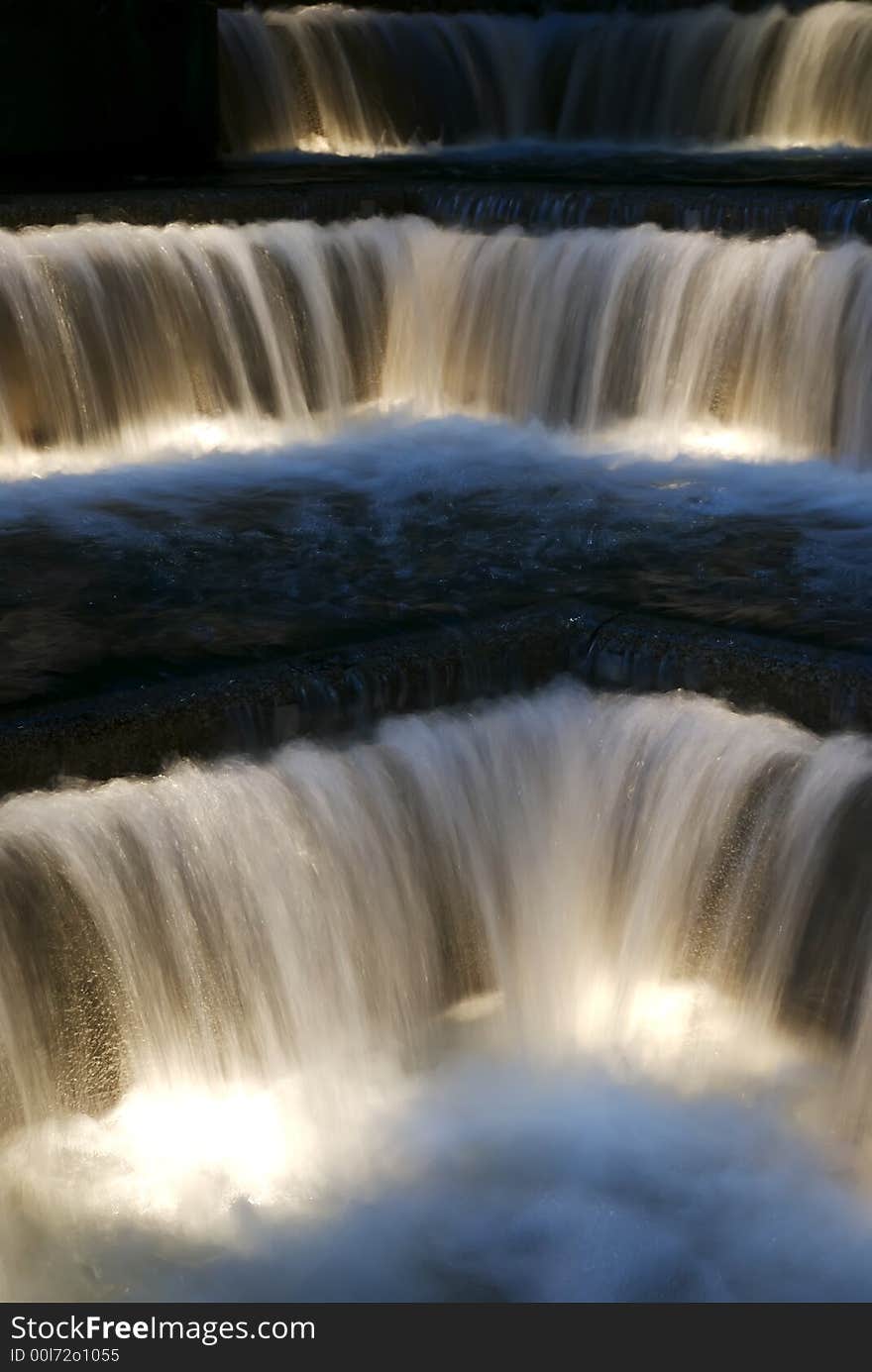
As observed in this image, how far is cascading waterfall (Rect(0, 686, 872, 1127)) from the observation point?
498 centimetres

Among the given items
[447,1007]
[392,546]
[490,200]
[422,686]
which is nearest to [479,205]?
[490,200]

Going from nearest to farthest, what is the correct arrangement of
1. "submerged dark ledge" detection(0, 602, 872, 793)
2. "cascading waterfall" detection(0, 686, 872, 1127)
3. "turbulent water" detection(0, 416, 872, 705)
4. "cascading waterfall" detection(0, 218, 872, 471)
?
"cascading waterfall" detection(0, 686, 872, 1127)
"submerged dark ledge" detection(0, 602, 872, 793)
"turbulent water" detection(0, 416, 872, 705)
"cascading waterfall" detection(0, 218, 872, 471)

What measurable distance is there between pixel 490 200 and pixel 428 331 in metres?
0.66

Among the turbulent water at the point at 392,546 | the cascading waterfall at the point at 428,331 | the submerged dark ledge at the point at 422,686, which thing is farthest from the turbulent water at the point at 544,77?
the submerged dark ledge at the point at 422,686

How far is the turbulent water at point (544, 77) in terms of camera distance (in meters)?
12.2

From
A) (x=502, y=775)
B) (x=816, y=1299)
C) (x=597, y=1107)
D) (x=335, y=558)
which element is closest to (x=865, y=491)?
(x=335, y=558)

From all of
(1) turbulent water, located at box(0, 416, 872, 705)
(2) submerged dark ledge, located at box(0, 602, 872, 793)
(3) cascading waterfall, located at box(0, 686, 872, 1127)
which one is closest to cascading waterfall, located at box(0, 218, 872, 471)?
(1) turbulent water, located at box(0, 416, 872, 705)

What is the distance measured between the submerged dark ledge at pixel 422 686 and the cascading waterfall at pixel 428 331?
275 centimetres

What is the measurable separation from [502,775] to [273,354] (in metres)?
3.92

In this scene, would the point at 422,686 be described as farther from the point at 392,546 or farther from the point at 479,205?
the point at 479,205

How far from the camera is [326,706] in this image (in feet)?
18.1

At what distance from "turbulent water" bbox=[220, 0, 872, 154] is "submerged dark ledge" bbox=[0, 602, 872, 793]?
276 inches

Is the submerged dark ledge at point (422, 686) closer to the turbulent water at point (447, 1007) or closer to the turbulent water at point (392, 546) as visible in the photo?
the turbulent water at point (447, 1007)

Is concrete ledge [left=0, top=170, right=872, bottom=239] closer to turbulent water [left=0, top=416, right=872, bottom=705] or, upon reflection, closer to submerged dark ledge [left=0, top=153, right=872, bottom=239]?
submerged dark ledge [left=0, top=153, right=872, bottom=239]
